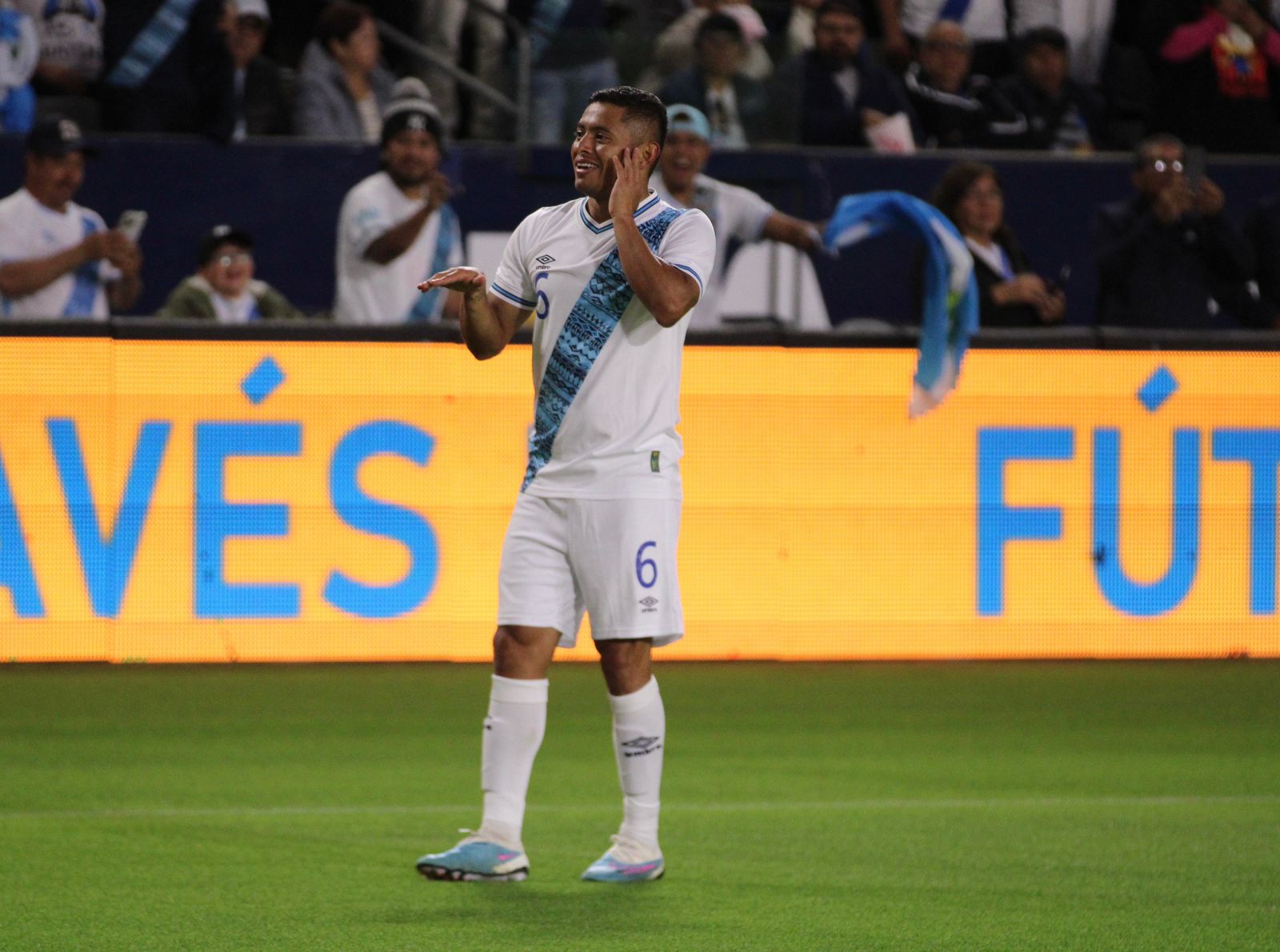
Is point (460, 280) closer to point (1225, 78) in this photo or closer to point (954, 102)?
point (954, 102)

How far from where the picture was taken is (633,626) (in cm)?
545

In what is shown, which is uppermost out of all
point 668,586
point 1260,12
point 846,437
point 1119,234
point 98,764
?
point 1260,12

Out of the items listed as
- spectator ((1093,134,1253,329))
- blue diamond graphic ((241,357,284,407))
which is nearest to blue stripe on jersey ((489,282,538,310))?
blue diamond graphic ((241,357,284,407))

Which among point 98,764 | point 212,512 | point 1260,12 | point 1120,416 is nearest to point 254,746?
point 98,764

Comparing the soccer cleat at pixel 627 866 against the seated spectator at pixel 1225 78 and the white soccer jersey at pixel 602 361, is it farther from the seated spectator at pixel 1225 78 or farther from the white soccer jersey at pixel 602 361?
the seated spectator at pixel 1225 78

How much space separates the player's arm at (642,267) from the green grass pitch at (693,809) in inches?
58.4

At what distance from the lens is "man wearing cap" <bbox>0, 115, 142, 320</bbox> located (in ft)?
34.2

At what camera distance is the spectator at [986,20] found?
14.5m

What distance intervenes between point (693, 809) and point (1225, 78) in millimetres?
9186

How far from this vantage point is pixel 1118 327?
11219mm

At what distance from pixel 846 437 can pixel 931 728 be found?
6.97 feet

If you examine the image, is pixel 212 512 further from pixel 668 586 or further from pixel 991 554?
pixel 668 586

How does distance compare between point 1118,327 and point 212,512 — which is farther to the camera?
point 1118,327

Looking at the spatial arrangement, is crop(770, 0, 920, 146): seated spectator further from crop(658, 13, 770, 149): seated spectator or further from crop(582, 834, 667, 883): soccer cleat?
crop(582, 834, 667, 883): soccer cleat
